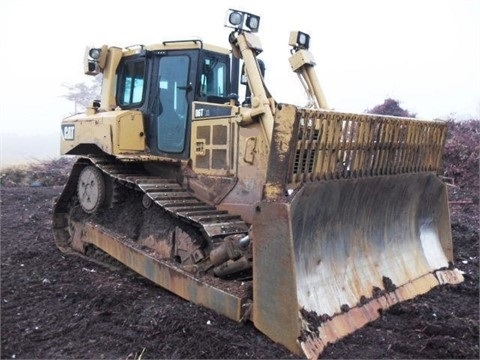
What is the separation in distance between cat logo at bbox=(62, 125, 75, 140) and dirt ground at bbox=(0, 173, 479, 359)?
1837 millimetres

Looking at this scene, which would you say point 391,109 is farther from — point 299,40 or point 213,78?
point 213,78

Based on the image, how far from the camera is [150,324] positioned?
4.43m

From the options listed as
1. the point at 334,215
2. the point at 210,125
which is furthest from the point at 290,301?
the point at 210,125

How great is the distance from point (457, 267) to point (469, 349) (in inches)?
93.9

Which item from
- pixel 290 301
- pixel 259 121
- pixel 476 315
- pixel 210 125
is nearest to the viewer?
pixel 290 301

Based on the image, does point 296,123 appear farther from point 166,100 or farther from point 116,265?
point 116,265

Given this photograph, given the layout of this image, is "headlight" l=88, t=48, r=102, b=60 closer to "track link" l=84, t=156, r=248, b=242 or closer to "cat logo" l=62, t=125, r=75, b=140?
"cat logo" l=62, t=125, r=75, b=140

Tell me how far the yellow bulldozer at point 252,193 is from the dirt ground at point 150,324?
171 mm

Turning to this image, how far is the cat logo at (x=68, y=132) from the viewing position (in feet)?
23.5

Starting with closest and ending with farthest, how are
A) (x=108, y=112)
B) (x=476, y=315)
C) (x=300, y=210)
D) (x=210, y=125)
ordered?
(x=300, y=210) < (x=476, y=315) < (x=210, y=125) < (x=108, y=112)

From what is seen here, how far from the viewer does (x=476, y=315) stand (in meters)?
4.65

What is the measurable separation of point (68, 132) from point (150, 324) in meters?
3.76

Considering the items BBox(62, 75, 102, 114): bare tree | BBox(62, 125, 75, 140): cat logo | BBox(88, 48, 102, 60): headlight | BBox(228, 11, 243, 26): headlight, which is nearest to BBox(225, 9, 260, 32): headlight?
BBox(228, 11, 243, 26): headlight

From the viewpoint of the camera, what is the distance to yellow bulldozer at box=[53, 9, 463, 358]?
4086 millimetres
